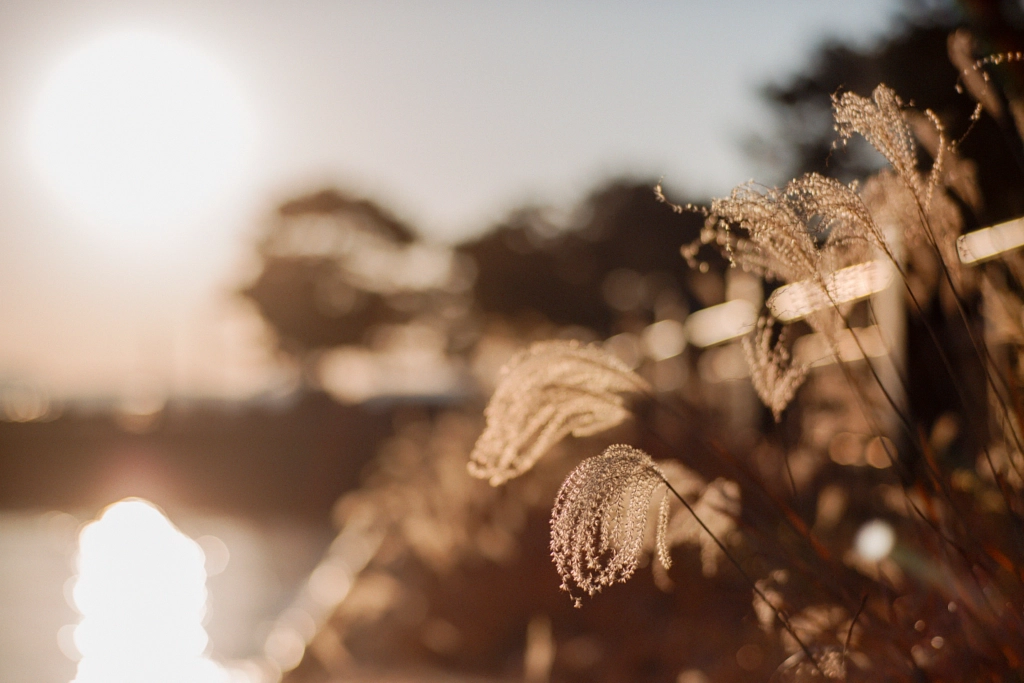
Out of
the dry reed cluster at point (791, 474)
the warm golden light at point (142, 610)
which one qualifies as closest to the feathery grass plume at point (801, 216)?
the dry reed cluster at point (791, 474)

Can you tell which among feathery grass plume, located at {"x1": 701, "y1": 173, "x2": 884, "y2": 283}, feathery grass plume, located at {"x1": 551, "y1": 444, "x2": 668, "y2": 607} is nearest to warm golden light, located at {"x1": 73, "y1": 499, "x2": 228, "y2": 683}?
feathery grass plume, located at {"x1": 551, "y1": 444, "x2": 668, "y2": 607}

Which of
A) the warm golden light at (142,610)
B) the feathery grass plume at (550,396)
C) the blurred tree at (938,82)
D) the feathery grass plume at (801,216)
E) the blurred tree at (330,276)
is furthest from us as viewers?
the blurred tree at (330,276)

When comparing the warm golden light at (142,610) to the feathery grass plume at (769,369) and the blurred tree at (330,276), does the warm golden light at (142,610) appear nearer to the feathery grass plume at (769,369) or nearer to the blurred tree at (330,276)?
the feathery grass plume at (769,369)

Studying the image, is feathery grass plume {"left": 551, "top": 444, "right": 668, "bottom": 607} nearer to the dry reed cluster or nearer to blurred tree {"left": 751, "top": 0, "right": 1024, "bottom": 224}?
the dry reed cluster

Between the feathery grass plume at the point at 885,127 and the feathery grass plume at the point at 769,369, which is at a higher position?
the feathery grass plume at the point at 885,127

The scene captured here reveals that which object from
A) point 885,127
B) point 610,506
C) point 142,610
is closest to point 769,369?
point 885,127

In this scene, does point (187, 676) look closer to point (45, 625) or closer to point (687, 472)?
point (45, 625)

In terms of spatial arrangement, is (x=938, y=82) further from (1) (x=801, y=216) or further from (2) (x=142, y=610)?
(2) (x=142, y=610)
